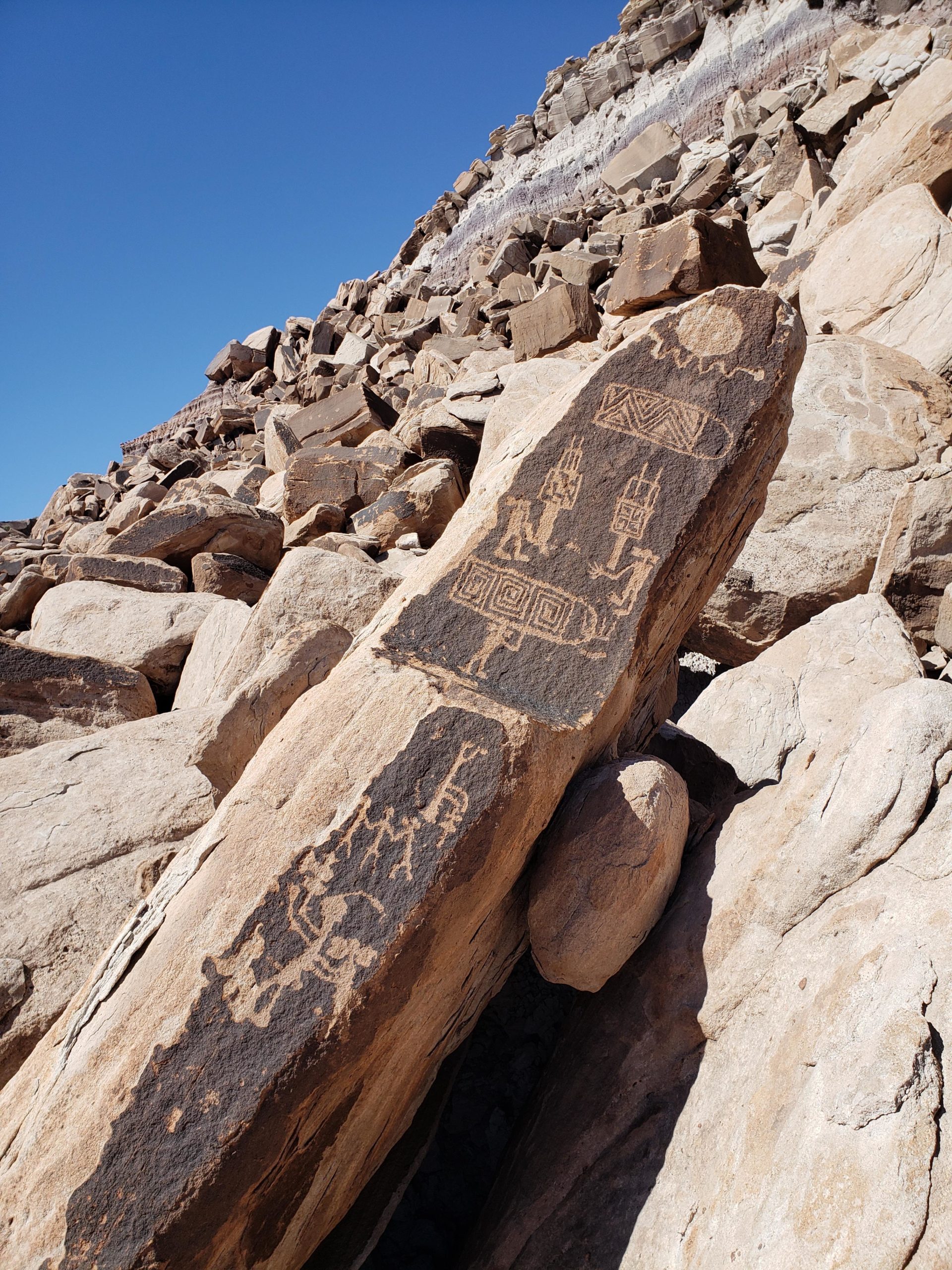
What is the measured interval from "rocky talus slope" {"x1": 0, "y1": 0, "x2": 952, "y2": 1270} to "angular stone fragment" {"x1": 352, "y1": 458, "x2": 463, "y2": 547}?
1710 millimetres

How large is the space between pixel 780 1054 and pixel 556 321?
742 centimetres

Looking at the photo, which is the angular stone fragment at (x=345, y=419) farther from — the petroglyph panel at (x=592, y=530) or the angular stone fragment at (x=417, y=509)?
the petroglyph panel at (x=592, y=530)

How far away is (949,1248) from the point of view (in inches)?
A: 53.1

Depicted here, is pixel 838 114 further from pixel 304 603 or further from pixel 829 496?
pixel 304 603

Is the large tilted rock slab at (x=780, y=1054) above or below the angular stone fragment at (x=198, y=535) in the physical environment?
below

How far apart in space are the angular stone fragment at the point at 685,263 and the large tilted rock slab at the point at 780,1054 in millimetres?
4483

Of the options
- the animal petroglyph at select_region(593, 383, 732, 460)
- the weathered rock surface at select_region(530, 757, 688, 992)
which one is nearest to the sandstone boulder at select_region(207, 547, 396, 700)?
the animal petroglyph at select_region(593, 383, 732, 460)

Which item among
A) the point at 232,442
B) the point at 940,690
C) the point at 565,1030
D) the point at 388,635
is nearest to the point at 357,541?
the point at 388,635

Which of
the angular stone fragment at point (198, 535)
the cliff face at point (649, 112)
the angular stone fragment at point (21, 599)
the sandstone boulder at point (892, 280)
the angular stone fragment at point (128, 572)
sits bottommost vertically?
the angular stone fragment at point (21, 599)

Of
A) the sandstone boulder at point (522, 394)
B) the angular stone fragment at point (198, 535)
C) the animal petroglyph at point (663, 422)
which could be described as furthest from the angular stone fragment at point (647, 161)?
the animal petroglyph at point (663, 422)

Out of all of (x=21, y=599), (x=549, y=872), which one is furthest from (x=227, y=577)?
(x=549, y=872)

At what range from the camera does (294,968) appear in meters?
1.77

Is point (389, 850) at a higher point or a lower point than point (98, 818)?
higher

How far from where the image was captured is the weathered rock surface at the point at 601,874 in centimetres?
213
